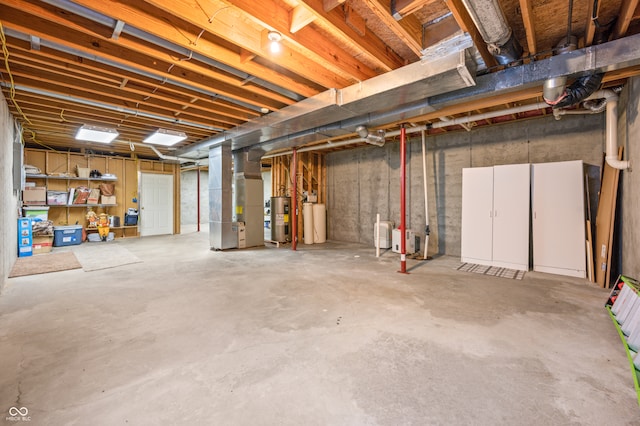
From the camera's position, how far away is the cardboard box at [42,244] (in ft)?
20.5

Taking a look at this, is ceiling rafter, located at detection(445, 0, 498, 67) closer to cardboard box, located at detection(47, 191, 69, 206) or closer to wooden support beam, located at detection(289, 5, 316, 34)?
wooden support beam, located at detection(289, 5, 316, 34)

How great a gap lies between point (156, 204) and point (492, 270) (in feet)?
31.3

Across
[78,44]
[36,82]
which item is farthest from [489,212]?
[36,82]

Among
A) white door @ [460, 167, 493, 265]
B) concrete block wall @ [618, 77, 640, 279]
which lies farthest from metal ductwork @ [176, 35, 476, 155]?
white door @ [460, 167, 493, 265]

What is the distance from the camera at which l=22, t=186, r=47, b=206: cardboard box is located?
21.6 ft

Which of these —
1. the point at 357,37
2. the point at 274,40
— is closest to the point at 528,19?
the point at 357,37

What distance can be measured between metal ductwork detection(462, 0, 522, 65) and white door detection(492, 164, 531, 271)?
251cm

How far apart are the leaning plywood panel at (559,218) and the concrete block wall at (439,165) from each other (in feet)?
2.01

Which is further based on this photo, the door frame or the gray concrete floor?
the door frame

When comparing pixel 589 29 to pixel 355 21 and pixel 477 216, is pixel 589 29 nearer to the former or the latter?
pixel 355 21

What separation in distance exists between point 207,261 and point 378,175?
4.56 m

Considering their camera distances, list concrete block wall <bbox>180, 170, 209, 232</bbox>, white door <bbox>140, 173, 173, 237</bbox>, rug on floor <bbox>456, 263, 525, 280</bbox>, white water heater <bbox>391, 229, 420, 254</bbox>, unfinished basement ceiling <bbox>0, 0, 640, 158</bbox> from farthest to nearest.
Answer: concrete block wall <bbox>180, 170, 209, 232</bbox> → white door <bbox>140, 173, 173, 237</bbox> → white water heater <bbox>391, 229, 420, 254</bbox> → rug on floor <bbox>456, 263, 525, 280</bbox> → unfinished basement ceiling <bbox>0, 0, 640, 158</bbox>

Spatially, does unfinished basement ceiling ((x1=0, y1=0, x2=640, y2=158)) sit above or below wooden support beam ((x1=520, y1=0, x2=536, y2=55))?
above

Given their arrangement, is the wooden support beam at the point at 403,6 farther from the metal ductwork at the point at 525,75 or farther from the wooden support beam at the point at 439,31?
the metal ductwork at the point at 525,75
